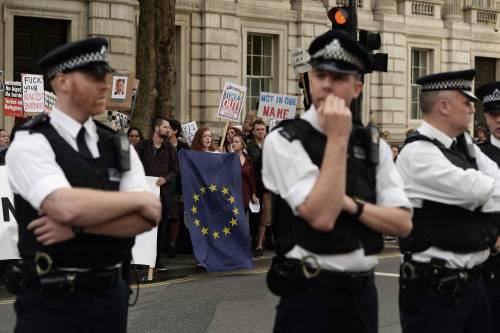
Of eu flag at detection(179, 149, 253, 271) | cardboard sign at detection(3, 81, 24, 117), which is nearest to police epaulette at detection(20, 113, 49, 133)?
eu flag at detection(179, 149, 253, 271)

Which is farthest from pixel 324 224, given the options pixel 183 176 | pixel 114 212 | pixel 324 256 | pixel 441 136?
pixel 183 176

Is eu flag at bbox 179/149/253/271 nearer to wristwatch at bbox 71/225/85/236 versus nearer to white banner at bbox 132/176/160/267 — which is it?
white banner at bbox 132/176/160/267

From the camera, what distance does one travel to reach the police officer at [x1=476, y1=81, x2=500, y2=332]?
534 centimetres

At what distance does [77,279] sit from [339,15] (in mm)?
10927

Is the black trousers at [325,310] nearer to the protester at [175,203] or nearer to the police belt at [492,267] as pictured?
the police belt at [492,267]

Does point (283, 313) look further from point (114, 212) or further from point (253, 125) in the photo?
point (253, 125)

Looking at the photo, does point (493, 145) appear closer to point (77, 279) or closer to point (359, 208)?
point (359, 208)

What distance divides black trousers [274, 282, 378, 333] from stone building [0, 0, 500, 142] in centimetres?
1715

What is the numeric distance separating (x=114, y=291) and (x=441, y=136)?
75.3 inches

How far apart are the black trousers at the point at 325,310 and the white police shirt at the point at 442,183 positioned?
982 millimetres

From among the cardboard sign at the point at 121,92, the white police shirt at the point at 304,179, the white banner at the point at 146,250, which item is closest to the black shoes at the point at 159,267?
the white banner at the point at 146,250

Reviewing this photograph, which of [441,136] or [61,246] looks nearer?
[61,246]

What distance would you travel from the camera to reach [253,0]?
83.6 ft

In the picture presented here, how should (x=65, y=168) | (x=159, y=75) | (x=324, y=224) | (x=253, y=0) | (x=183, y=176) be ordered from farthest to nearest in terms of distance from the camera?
1. (x=253, y=0)
2. (x=159, y=75)
3. (x=183, y=176)
4. (x=65, y=168)
5. (x=324, y=224)
